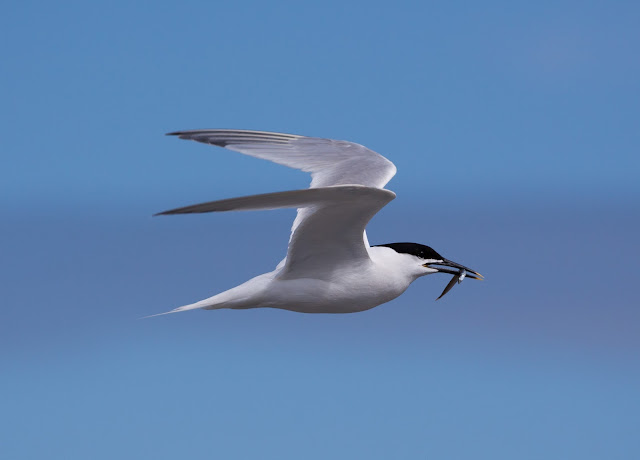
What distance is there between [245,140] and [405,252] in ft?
6.77

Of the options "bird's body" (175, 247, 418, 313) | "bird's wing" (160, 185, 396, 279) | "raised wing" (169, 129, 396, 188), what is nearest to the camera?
"bird's wing" (160, 185, 396, 279)

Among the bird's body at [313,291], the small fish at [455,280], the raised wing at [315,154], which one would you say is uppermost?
the raised wing at [315,154]

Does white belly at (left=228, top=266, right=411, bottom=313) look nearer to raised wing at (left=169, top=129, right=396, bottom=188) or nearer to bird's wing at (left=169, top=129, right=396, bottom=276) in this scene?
bird's wing at (left=169, top=129, right=396, bottom=276)

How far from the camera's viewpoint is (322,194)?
618 cm

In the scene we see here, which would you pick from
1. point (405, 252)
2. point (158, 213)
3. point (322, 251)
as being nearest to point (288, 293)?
point (322, 251)

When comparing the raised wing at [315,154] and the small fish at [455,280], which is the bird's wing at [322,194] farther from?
the small fish at [455,280]

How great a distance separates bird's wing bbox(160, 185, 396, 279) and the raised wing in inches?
43.8

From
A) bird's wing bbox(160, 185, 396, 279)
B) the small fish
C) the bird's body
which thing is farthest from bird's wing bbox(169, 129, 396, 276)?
the small fish

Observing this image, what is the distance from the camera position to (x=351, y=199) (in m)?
6.66

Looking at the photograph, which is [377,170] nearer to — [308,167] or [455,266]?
[308,167]

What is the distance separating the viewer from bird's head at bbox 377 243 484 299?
27.0 ft

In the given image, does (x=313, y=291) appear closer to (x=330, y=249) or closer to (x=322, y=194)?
(x=330, y=249)

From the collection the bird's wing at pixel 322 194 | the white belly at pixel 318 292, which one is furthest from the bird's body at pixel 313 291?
the bird's wing at pixel 322 194

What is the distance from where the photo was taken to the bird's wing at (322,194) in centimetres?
639
